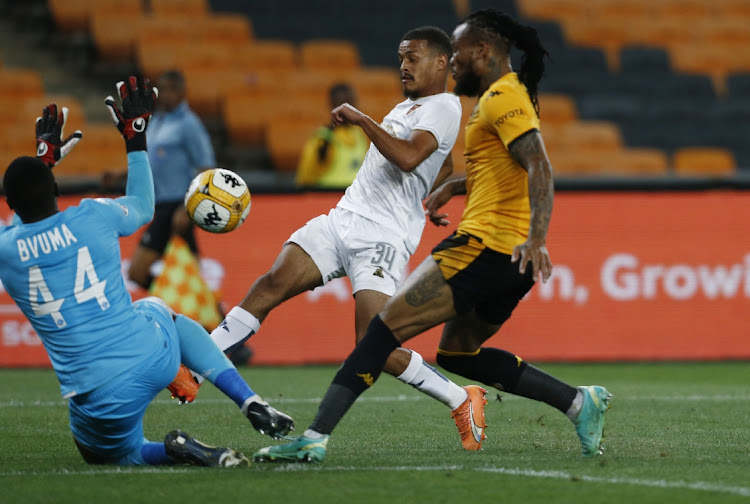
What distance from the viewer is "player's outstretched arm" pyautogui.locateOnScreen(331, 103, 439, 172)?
551 centimetres

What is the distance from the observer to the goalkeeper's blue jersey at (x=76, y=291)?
479cm

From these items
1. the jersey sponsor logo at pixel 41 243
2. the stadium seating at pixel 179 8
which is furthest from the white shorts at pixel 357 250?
the stadium seating at pixel 179 8

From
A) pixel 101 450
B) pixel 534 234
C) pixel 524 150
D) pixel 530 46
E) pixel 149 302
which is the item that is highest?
pixel 530 46

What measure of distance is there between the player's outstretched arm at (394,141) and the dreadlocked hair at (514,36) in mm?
635

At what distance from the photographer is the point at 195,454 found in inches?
193

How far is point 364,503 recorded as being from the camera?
4.11m

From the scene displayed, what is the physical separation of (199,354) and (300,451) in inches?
25.5

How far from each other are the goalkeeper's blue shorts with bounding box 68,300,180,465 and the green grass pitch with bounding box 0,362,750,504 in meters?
0.12

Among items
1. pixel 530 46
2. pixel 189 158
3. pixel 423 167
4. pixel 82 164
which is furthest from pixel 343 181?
pixel 530 46

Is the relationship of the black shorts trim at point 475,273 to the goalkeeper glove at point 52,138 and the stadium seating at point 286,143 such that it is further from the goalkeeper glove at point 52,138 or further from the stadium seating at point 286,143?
the stadium seating at point 286,143

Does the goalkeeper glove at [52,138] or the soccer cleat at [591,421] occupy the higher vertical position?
the goalkeeper glove at [52,138]

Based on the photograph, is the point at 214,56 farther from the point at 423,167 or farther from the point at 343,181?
the point at 423,167

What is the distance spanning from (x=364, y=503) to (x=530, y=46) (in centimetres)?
238

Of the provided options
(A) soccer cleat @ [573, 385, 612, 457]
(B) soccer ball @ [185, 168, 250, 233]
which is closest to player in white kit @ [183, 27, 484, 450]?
(B) soccer ball @ [185, 168, 250, 233]
